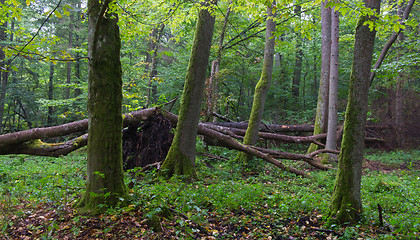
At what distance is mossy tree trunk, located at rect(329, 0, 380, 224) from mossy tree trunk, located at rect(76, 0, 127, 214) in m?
3.41

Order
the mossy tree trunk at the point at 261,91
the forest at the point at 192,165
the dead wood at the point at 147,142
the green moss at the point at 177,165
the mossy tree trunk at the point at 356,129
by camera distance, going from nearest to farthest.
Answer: the forest at the point at 192,165 < the mossy tree trunk at the point at 356,129 < the green moss at the point at 177,165 < the dead wood at the point at 147,142 < the mossy tree trunk at the point at 261,91

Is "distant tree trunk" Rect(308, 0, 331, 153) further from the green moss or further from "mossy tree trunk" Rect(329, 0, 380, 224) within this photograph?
"mossy tree trunk" Rect(329, 0, 380, 224)

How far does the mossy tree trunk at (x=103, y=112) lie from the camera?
11.6 feet

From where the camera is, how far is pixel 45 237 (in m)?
2.86

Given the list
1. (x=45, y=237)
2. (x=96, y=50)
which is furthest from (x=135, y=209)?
(x=96, y=50)

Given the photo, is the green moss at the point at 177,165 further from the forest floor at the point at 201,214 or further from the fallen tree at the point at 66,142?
the fallen tree at the point at 66,142

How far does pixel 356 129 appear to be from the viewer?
397 cm

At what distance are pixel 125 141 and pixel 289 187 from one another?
500cm

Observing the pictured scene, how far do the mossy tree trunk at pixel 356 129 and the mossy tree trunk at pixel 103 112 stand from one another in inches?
134

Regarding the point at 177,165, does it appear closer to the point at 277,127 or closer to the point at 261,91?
the point at 261,91

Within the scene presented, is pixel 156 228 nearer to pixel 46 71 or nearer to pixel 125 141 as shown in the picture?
pixel 125 141

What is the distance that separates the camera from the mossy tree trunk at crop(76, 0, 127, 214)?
3.54 metres

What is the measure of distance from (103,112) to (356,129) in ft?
12.5

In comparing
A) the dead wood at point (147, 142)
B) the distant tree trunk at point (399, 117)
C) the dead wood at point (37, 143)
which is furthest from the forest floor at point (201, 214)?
the distant tree trunk at point (399, 117)
